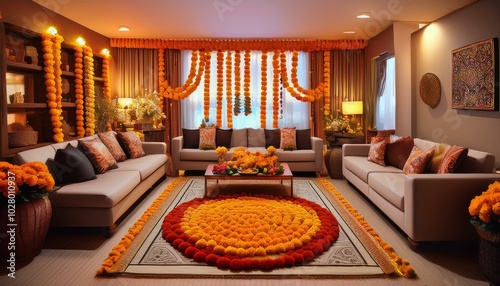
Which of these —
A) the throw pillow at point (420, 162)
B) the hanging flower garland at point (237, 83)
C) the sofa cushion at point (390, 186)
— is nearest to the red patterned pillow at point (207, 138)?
the hanging flower garland at point (237, 83)

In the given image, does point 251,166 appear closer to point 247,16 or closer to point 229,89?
point 247,16

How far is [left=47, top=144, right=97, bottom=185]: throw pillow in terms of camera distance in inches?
167

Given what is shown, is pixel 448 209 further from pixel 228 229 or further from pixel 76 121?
pixel 76 121

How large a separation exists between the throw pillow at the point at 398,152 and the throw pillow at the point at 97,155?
145 inches

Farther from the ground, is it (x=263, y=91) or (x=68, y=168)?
(x=263, y=91)

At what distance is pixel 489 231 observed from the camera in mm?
2805

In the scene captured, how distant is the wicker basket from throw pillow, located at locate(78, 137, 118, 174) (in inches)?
33.9

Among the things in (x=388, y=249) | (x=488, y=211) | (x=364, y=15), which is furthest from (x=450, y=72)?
(x=488, y=211)

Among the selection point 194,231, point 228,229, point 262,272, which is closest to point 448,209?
point 262,272

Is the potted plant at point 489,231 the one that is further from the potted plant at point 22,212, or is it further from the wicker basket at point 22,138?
the wicker basket at point 22,138

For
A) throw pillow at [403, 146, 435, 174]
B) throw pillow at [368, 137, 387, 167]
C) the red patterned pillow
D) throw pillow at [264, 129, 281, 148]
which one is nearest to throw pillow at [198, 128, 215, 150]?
the red patterned pillow

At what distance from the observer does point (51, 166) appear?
13.8 feet

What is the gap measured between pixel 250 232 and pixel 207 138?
3.95 m

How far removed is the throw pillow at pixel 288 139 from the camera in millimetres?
7361
